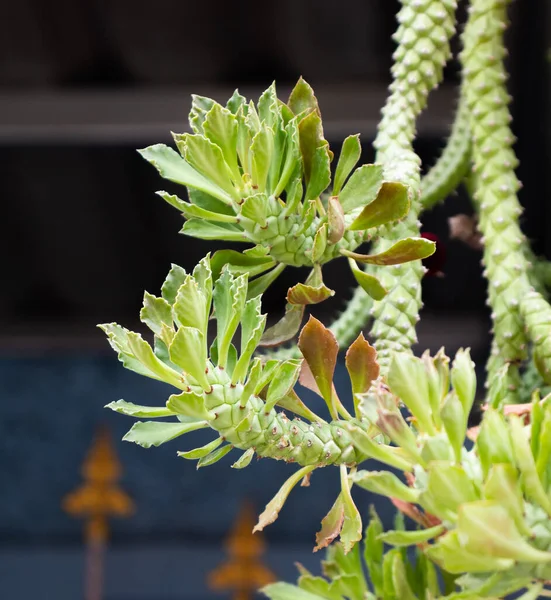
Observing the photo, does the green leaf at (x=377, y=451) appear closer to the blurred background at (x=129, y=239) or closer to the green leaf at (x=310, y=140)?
the green leaf at (x=310, y=140)

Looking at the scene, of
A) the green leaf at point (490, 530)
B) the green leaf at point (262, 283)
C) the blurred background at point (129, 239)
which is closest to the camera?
the green leaf at point (490, 530)

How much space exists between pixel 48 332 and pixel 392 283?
4.62 feet

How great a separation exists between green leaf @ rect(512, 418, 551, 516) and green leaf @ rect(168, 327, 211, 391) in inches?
2.9

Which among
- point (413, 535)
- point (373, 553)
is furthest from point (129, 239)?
point (413, 535)

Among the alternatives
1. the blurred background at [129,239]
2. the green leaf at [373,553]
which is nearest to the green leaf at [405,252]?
the green leaf at [373,553]

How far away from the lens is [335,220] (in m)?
0.21

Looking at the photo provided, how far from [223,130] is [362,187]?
49 millimetres

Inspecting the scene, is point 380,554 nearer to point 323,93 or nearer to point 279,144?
point 279,144

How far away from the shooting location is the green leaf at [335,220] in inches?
8.3

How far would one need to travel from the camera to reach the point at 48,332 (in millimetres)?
1572

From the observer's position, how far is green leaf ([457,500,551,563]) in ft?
0.46

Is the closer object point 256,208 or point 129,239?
point 256,208

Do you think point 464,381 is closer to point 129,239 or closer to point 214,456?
point 214,456

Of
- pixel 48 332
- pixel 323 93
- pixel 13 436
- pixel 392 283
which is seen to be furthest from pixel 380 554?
pixel 13 436
